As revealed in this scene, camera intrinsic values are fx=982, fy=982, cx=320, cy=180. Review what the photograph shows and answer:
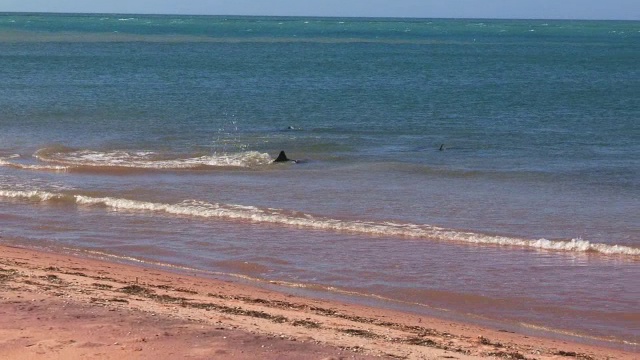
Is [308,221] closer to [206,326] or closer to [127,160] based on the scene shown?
[206,326]

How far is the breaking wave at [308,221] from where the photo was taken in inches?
586

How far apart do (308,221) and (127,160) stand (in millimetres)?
8665

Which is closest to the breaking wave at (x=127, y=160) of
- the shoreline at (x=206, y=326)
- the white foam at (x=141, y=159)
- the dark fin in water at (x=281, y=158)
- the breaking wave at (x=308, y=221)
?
the white foam at (x=141, y=159)

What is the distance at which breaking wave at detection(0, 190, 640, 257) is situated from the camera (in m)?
14.9

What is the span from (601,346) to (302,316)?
121 inches

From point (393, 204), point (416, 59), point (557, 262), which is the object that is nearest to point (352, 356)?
point (557, 262)

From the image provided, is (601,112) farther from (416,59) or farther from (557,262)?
(416,59)

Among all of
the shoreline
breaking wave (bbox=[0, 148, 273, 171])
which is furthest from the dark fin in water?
the shoreline

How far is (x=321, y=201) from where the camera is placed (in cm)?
1828

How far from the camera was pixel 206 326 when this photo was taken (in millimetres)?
8883

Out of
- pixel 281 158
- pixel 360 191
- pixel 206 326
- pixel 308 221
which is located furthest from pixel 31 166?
pixel 206 326

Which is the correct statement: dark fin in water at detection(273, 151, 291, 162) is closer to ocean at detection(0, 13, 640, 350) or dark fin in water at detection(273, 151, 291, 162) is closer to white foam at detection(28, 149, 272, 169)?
white foam at detection(28, 149, 272, 169)

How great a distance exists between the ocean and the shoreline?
101 centimetres

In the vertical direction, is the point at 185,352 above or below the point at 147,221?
above
